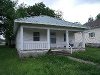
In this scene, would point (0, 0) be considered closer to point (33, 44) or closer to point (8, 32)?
point (8, 32)

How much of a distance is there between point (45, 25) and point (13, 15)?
534 inches

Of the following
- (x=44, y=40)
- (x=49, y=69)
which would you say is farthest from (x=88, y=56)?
(x=44, y=40)

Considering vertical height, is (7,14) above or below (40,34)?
above

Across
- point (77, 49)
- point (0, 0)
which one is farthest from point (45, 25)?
point (0, 0)

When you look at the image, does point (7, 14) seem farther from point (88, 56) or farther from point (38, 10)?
point (38, 10)

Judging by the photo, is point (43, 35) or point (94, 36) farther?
point (94, 36)

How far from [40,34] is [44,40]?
3.15ft

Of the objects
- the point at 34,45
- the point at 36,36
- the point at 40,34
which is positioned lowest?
the point at 34,45

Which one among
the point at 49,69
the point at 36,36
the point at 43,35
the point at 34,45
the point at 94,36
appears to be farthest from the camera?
the point at 94,36

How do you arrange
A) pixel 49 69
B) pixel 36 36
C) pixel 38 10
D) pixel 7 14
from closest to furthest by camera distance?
pixel 49 69 < pixel 36 36 < pixel 7 14 < pixel 38 10

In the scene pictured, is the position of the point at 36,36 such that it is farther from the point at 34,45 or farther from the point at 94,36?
the point at 94,36

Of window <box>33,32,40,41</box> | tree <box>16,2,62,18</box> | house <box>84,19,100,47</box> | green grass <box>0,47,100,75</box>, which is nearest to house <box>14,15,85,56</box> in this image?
window <box>33,32,40,41</box>

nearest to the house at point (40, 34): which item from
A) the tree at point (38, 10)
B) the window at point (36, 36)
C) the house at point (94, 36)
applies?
the window at point (36, 36)

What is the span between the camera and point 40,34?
21.1 m
